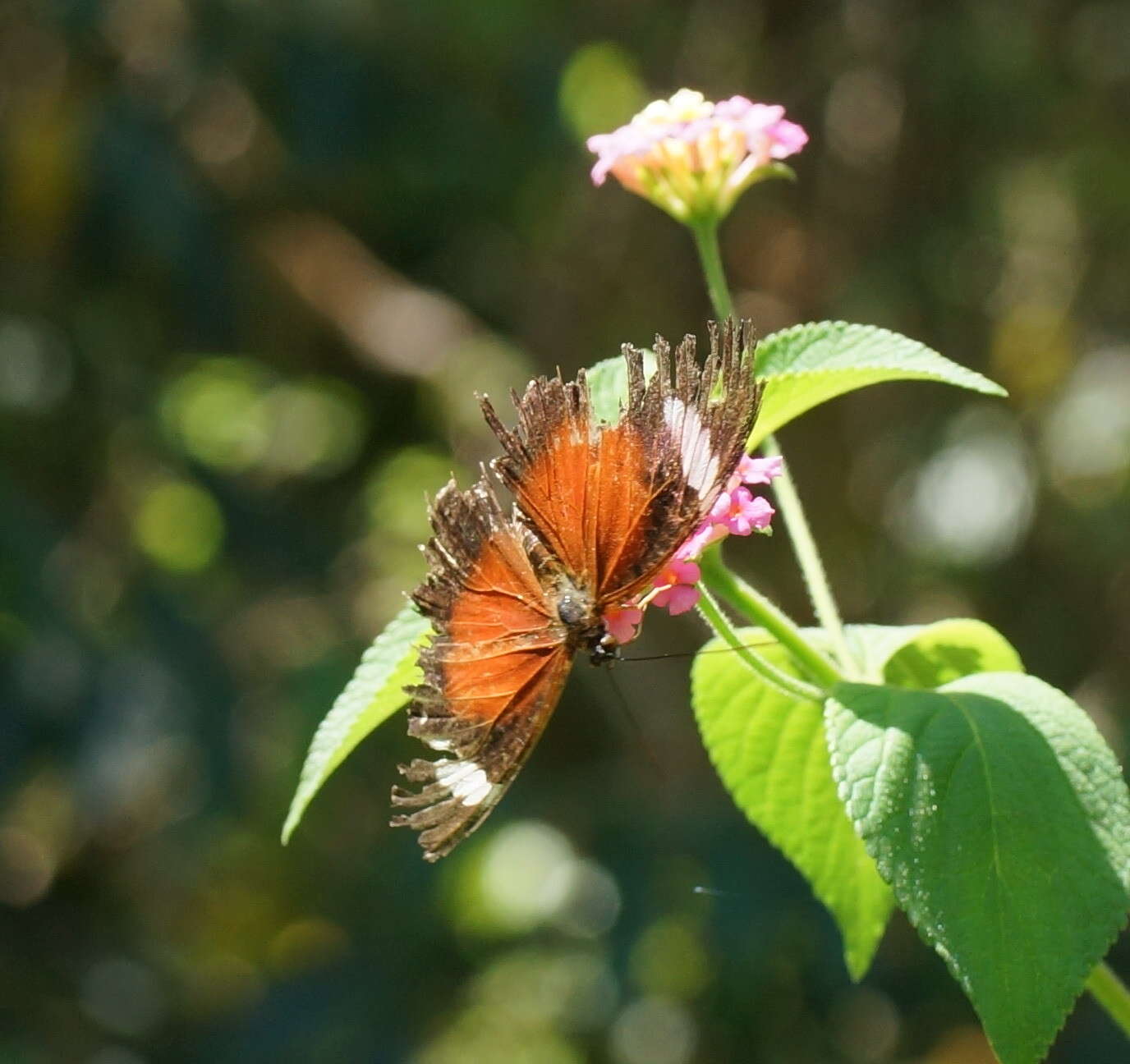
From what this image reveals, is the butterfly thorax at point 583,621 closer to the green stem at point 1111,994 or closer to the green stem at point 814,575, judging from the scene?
the green stem at point 814,575

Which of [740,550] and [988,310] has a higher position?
[988,310]

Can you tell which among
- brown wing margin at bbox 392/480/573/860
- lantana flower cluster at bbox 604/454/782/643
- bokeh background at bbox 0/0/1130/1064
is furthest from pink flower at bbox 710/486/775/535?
bokeh background at bbox 0/0/1130/1064

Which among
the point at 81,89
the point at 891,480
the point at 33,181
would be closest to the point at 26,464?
the point at 33,181

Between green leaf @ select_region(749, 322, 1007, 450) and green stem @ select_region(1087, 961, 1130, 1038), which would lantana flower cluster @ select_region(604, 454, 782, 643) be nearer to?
green leaf @ select_region(749, 322, 1007, 450)

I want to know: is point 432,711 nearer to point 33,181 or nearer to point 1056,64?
point 33,181

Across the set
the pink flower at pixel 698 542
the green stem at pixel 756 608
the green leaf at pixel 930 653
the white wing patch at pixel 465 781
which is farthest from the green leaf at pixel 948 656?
the white wing patch at pixel 465 781

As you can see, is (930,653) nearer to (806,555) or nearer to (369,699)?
(806,555)
